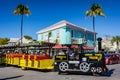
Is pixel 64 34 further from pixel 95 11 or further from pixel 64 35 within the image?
pixel 95 11

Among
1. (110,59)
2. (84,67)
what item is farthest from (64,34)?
(84,67)

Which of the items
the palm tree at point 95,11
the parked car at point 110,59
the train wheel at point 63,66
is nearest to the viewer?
the train wheel at point 63,66

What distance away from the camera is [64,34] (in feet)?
127

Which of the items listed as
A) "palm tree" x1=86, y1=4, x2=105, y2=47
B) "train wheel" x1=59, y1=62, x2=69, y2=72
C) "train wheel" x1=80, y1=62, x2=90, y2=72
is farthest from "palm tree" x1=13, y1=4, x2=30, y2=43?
"train wheel" x1=80, y1=62, x2=90, y2=72

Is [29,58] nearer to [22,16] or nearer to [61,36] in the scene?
[61,36]

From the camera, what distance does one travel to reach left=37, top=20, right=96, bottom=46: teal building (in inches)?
1529

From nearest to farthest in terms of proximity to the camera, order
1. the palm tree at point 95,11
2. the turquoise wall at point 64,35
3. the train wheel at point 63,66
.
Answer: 1. the train wheel at point 63,66
2. the turquoise wall at point 64,35
3. the palm tree at point 95,11

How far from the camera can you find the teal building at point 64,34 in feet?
127

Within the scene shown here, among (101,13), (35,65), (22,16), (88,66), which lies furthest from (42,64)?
(22,16)

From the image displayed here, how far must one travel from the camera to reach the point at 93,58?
1562cm

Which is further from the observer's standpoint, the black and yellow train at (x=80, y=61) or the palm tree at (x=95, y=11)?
the palm tree at (x=95, y=11)

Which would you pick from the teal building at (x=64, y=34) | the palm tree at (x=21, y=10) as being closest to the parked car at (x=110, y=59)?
the teal building at (x=64, y=34)


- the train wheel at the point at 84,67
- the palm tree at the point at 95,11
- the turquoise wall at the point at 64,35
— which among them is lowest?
the train wheel at the point at 84,67

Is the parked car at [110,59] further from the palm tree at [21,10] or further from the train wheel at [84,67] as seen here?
the palm tree at [21,10]
